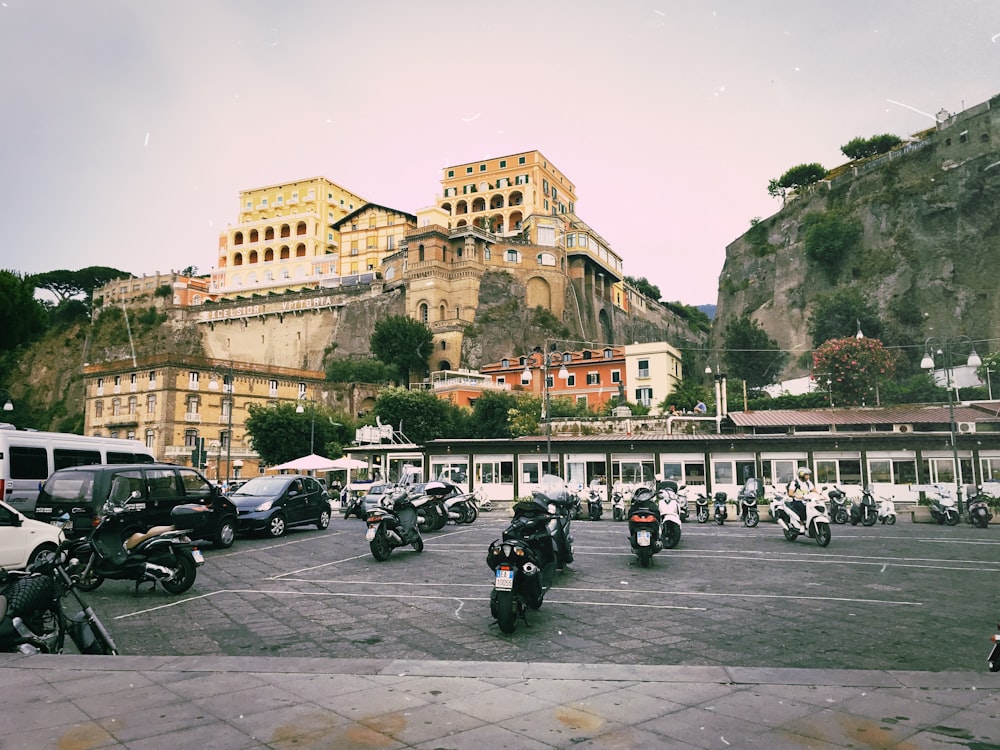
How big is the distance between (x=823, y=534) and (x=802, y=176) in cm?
7280

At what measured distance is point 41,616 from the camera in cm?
562

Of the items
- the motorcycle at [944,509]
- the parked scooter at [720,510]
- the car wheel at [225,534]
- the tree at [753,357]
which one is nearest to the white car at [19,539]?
the car wheel at [225,534]

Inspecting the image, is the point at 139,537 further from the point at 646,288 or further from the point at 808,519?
the point at 646,288

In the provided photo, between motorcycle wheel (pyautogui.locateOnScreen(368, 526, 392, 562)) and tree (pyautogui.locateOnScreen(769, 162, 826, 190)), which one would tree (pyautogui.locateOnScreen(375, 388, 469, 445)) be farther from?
tree (pyautogui.locateOnScreen(769, 162, 826, 190))

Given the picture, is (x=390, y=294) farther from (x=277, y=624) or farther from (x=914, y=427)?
(x=277, y=624)

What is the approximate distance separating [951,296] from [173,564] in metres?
63.3

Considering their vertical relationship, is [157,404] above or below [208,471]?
above

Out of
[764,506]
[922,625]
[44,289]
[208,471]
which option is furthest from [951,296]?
[44,289]

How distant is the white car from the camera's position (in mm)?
8867

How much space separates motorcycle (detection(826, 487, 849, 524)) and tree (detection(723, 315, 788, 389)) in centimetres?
4324

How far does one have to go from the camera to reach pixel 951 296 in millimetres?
55500

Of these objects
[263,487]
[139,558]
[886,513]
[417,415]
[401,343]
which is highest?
[401,343]

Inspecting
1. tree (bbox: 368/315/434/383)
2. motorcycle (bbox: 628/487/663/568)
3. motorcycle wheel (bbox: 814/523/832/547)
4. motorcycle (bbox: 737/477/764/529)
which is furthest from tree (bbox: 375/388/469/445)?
motorcycle (bbox: 628/487/663/568)

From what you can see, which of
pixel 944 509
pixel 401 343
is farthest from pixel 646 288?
pixel 944 509
